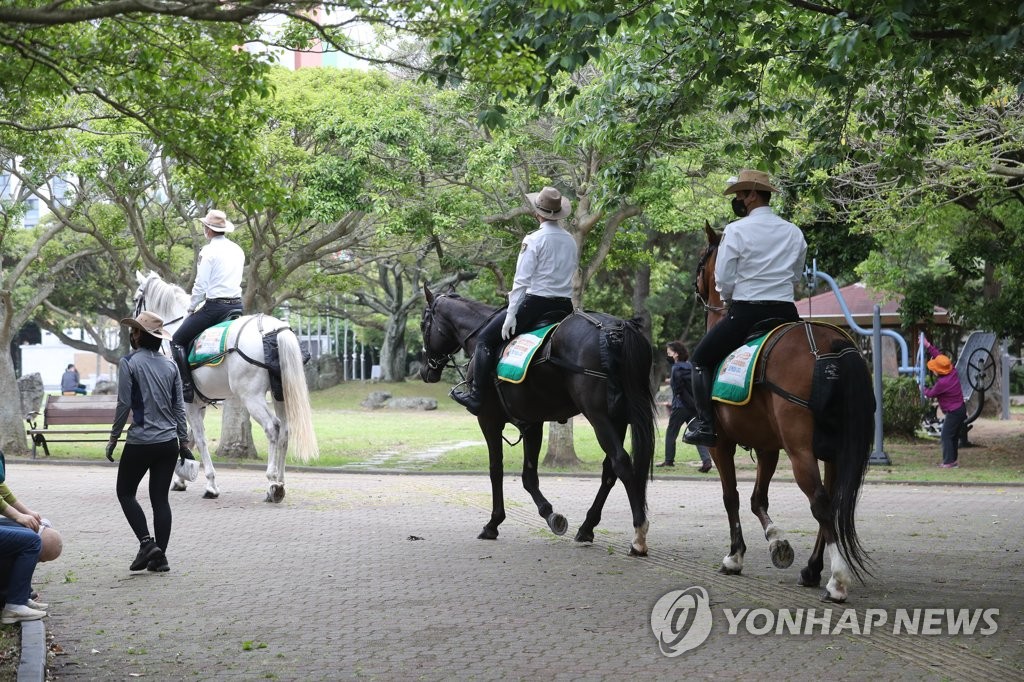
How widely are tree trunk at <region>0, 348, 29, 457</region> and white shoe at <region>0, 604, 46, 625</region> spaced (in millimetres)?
16840

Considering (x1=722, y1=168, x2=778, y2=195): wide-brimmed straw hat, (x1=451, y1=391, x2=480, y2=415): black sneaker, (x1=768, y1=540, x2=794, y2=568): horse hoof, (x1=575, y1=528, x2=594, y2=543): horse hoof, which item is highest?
(x1=722, y1=168, x2=778, y2=195): wide-brimmed straw hat

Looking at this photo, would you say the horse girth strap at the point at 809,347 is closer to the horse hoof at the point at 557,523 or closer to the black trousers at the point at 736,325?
the black trousers at the point at 736,325

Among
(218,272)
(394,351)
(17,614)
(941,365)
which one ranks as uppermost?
(218,272)

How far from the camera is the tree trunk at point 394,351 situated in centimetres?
5262

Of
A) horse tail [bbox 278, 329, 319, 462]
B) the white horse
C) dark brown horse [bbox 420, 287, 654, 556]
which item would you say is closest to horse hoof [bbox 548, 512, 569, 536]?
dark brown horse [bbox 420, 287, 654, 556]

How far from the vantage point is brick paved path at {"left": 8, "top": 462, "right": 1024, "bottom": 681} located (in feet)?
21.4

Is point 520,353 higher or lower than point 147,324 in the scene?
lower

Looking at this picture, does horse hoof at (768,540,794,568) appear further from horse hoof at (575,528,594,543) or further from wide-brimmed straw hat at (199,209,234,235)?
wide-brimmed straw hat at (199,209,234,235)

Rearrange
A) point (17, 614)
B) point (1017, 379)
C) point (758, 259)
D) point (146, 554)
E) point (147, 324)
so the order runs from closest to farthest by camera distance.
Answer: point (17, 614) < point (758, 259) < point (146, 554) < point (147, 324) < point (1017, 379)

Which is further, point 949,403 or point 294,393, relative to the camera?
point 949,403

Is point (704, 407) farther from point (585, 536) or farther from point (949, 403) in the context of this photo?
point (949, 403)

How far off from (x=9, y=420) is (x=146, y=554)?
50.5 ft

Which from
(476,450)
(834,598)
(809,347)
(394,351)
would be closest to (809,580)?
(834,598)

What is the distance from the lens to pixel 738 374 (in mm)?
8711
